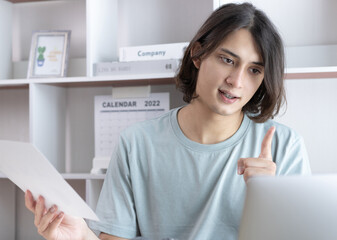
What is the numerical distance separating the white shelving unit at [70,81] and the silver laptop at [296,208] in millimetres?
1262

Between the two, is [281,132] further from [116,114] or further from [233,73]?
[116,114]

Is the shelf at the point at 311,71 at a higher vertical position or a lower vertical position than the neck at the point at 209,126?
higher

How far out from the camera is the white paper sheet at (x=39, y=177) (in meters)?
0.84

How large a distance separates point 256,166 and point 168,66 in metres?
0.80

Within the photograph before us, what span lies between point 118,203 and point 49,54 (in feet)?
3.00

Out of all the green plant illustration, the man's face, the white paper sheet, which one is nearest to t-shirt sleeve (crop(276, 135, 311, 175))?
the man's face

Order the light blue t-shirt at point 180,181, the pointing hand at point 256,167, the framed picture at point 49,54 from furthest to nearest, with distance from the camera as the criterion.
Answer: the framed picture at point 49,54
the light blue t-shirt at point 180,181
the pointing hand at point 256,167

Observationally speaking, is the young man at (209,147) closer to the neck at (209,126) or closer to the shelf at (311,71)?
the neck at (209,126)

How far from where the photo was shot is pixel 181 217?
1414mm

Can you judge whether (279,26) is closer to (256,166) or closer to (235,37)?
(235,37)

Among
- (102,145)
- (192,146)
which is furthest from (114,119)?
(192,146)

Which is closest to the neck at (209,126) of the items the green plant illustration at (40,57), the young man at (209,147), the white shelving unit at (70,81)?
the young man at (209,147)

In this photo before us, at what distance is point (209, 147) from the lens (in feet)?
4.68

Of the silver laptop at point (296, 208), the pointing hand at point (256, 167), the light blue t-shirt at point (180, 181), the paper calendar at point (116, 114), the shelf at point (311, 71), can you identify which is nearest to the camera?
the silver laptop at point (296, 208)
